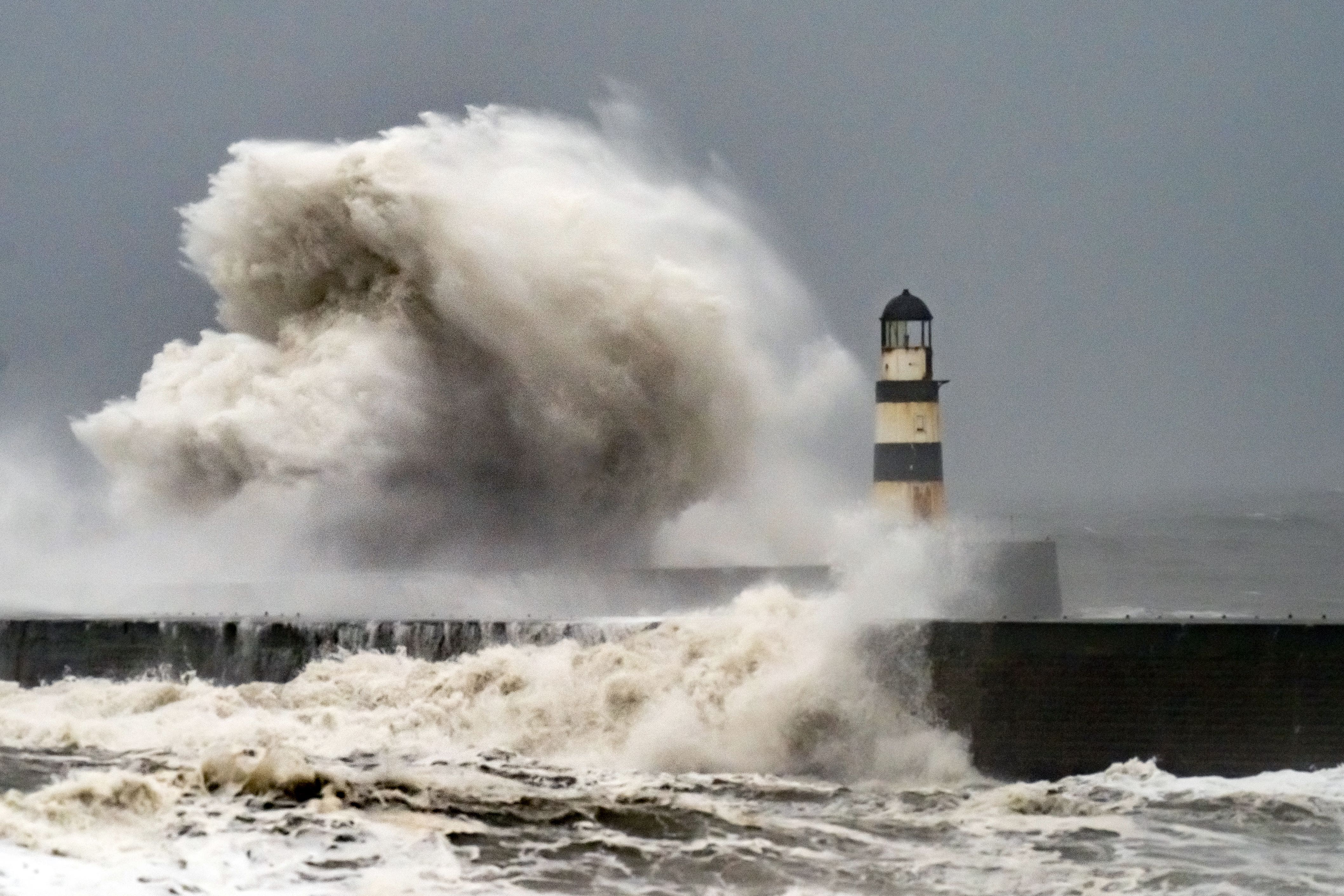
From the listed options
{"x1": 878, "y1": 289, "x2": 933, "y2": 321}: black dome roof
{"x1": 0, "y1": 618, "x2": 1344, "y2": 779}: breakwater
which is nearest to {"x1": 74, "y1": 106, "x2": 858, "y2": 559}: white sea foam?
{"x1": 878, "y1": 289, "x2": 933, "y2": 321}: black dome roof

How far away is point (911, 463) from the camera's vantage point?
61.2 feet

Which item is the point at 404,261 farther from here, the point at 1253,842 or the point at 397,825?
the point at 1253,842

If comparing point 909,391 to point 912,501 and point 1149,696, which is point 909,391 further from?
point 1149,696

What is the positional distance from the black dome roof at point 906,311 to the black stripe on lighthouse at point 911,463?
3.88 ft

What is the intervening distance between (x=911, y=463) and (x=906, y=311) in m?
1.44

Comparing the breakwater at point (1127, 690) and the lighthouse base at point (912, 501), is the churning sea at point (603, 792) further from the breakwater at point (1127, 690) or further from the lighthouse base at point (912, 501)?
the lighthouse base at point (912, 501)

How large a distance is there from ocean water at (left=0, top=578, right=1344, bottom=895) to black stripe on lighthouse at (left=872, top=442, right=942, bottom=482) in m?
4.28

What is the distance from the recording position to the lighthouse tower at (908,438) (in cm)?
1861

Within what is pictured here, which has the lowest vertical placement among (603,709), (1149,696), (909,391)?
(603,709)

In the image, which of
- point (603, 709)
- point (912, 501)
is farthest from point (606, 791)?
point (912, 501)

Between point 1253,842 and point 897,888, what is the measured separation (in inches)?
82.5

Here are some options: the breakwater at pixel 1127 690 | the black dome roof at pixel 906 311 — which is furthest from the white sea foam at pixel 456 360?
the breakwater at pixel 1127 690

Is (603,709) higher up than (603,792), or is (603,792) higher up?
(603,709)

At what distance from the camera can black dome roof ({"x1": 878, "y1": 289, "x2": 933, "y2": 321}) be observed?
745 inches
